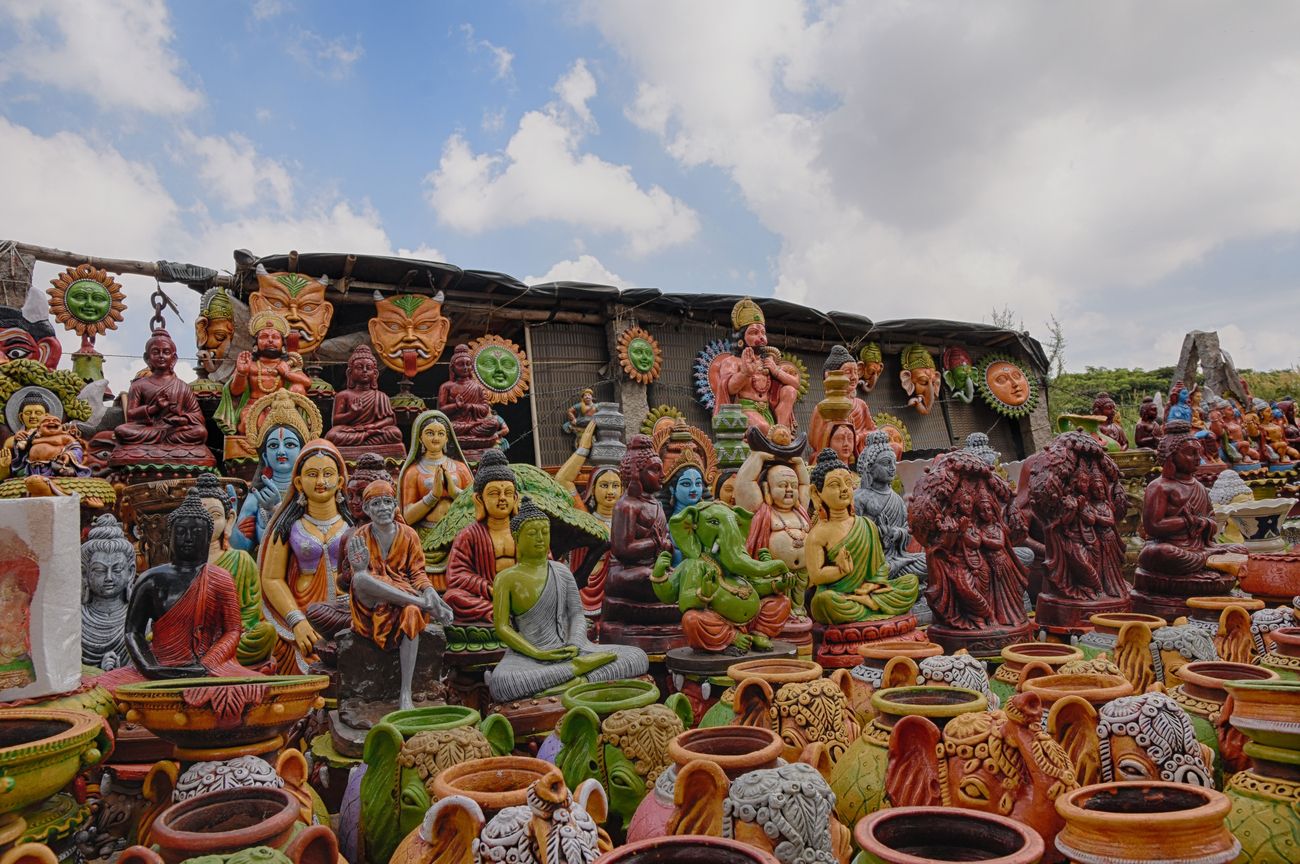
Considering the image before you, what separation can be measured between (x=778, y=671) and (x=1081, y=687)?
44.7 inches

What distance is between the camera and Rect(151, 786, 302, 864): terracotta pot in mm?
2010

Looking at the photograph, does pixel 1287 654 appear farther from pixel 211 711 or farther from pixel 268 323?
pixel 268 323

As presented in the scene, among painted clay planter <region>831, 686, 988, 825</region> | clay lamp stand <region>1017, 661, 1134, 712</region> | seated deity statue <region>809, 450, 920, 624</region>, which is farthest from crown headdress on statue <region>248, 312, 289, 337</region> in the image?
clay lamp stand <region>1017, 661, 1134, 712</region>

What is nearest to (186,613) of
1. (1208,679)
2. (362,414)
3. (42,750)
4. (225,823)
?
(42,750)

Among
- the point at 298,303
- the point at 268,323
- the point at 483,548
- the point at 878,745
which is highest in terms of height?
the point at 298,303

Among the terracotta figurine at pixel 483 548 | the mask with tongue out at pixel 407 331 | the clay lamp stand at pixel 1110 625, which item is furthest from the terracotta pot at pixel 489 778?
the mask with tongue out at pixel 407 331

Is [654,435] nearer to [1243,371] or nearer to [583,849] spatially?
[583,849]

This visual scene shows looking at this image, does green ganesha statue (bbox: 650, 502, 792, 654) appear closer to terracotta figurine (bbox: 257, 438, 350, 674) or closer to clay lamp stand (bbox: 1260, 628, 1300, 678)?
terracotta figurine (bbox: 257, 438, 350, 674)

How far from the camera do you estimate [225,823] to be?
2.21m

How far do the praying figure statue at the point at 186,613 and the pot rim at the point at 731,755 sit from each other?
82.6 inches

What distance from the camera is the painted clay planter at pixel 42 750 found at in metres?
2.16

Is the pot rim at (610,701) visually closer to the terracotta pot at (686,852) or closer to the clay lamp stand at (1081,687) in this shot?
the terracotta pot at (686,852)

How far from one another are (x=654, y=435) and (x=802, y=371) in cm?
416

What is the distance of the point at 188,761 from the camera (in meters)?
2.70
